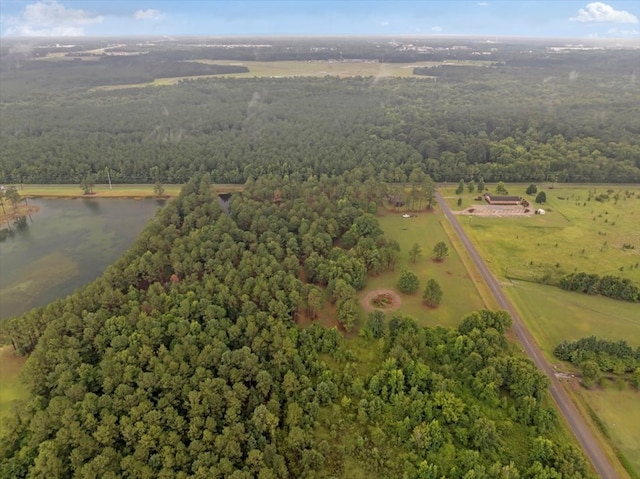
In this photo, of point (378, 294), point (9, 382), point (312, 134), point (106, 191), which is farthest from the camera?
point (312, 134)

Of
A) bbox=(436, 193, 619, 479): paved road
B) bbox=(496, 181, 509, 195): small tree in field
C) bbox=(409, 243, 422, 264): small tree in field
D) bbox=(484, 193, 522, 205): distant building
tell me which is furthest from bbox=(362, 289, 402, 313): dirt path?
bbox=(496, 181, 509, 195): small tree in field

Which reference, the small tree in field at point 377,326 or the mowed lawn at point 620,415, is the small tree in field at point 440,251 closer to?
the small tree in field at point 377,326

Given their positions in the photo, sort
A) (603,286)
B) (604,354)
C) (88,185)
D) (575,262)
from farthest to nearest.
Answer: (88,185) → (575,262) → (603,286) → (604,354)

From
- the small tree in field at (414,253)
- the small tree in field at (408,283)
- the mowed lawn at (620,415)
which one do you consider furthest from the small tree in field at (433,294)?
the mowed lawn at (620,415)

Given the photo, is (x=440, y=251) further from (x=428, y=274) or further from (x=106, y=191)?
(x=106, y=191)

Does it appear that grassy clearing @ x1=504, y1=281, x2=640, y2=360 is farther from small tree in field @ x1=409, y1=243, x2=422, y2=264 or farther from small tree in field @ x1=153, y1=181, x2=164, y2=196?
small tree in field @ x1=153, y1=181, x2=164, y2=196

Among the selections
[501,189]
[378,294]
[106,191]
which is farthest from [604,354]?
[106,191]

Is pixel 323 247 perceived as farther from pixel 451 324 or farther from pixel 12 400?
pixel 12 400
